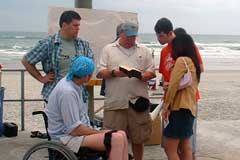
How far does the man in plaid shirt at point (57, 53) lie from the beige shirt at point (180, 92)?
95 cm

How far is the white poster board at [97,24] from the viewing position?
5457mm

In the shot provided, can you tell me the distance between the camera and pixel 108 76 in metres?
4.25

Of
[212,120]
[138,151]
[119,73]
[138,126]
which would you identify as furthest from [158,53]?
[119,73]

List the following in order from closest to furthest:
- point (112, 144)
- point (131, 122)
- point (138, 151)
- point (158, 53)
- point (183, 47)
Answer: point (112, 144) < point (183, 47) < point (131, 122) < point (138, 151) < point (158, 53)

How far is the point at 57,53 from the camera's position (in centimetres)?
429

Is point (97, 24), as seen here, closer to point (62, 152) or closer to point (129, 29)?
point (129, 29)

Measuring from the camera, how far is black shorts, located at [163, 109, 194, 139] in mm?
3984

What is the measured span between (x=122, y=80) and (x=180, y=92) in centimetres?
60

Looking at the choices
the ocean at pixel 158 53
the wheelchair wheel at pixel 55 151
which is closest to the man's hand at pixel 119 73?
the wheelchair wheel at pixel 55 151

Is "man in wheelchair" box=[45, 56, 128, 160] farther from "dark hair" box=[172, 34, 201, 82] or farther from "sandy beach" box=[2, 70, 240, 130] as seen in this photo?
"sandy beach" box=[2, 70, 240, 130]

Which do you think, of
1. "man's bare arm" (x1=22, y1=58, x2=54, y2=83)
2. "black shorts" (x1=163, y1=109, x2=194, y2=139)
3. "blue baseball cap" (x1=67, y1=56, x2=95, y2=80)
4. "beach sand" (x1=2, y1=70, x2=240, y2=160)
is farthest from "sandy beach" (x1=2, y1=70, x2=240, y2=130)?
"blue baseball cap" (x1=67, y1=56, x2=95, y2=80)

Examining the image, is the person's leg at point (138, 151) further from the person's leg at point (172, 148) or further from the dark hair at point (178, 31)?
the dark hair at point (178, 31)

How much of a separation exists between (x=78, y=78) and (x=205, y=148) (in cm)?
290

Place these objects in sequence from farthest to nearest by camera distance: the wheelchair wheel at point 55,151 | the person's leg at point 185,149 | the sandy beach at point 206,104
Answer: the sandy beach at point 206,104
the person's leg at point 185,149
the wheelchair wheel at point 55,151
